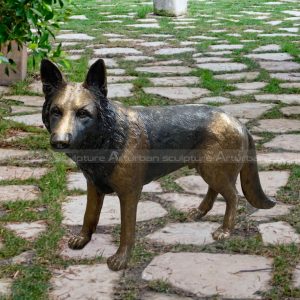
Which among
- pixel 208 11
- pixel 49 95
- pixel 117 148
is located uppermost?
pixel 49 95

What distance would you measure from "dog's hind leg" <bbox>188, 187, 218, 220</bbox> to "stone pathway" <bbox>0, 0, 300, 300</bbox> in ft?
0.17

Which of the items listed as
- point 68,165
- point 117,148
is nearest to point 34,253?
point 117,148

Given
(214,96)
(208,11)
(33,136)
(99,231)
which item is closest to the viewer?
(99,231)

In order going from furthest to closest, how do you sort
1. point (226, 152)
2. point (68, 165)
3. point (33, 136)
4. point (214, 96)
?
point (214, 96)
point (33, 136)
point (68, 165)
point (226, 152)

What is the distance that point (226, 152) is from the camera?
10.5 ft

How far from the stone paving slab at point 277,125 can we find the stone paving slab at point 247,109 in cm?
18

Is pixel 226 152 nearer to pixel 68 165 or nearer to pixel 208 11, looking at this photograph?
pixel 68 165

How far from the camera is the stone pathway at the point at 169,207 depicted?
3033mm

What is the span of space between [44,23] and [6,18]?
0.53 m

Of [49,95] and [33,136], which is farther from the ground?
[49,95]

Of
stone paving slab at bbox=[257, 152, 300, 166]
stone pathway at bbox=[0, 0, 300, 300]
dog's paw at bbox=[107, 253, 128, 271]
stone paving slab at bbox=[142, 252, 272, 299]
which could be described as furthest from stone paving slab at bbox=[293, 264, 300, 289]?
stone paving slab at bbox=[257, 152, 300, 166]

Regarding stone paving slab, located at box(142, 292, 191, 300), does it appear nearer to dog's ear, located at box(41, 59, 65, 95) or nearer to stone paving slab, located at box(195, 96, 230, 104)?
dog's ear, located at box(41, 59, 65, 95)

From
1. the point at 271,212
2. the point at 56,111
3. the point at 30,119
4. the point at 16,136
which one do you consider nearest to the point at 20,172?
the point at 16,136

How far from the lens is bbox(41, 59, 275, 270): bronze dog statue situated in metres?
2.81
